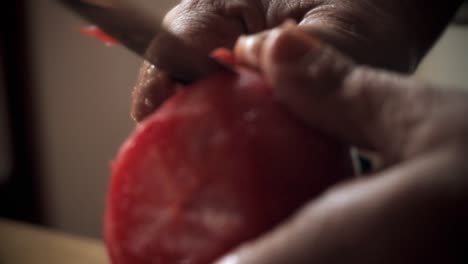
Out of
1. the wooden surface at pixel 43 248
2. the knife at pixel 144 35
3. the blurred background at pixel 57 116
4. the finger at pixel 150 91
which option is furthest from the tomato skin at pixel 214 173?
the blurred background at pixel 57 116

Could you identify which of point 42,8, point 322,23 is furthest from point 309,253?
point 42,8

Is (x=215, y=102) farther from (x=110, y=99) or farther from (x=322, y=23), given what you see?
(x=110, y=99)

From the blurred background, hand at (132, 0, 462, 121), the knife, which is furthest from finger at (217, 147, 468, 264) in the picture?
the blurred background

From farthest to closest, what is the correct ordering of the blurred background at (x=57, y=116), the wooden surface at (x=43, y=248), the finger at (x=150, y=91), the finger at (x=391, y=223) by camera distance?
the blurred background at (x=57, y=116), the wooden surface at (x=43, y=248), the finger at (x=150, y=91), the finger at (x=391, y=223)

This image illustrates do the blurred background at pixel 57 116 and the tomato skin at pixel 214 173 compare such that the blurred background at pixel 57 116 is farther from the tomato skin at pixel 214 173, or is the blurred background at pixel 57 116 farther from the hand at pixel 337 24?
the tomato skin at pixel 214 173

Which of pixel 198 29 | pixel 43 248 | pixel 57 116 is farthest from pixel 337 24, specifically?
pixel 57 116

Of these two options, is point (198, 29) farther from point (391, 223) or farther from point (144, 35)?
point (391, 223)
